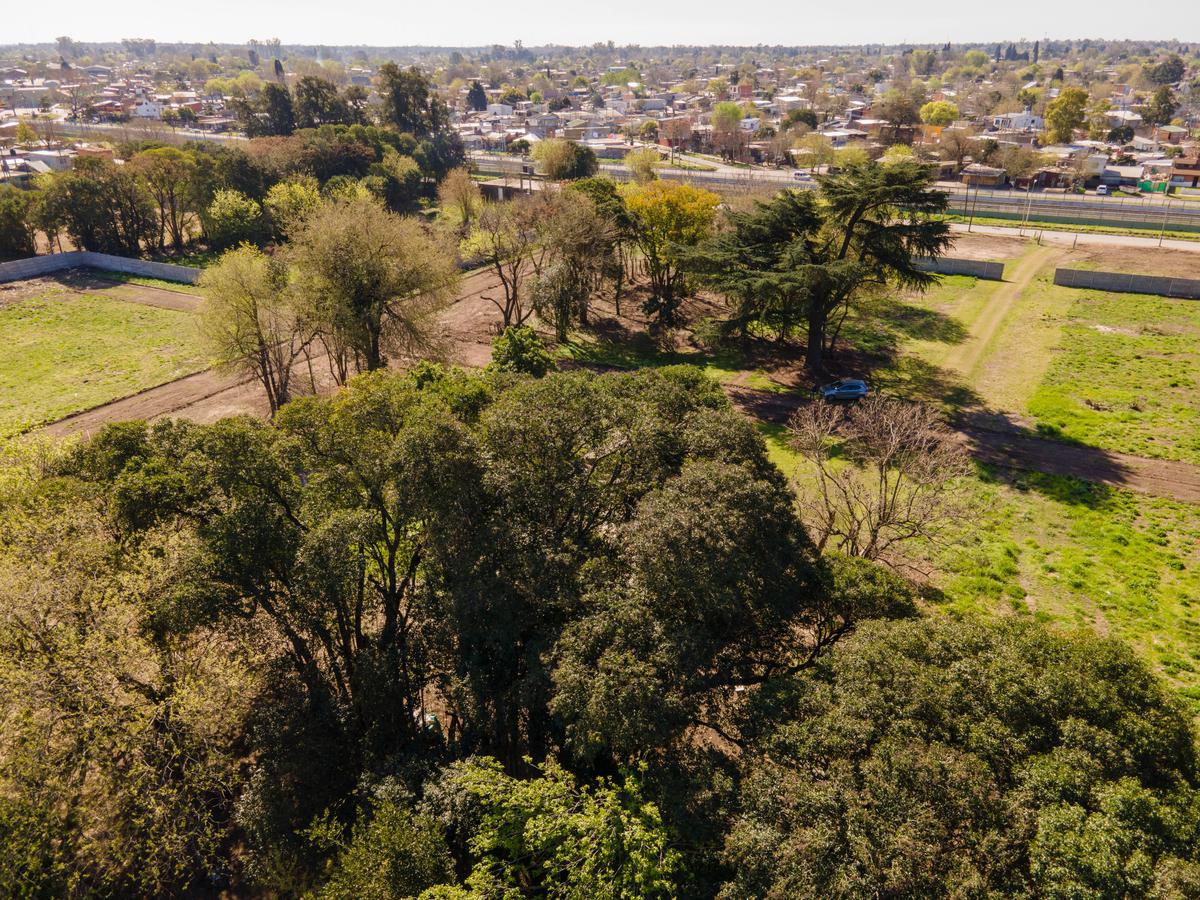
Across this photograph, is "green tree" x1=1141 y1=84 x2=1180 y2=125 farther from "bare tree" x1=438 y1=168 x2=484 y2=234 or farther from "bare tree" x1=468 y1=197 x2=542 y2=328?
"bare tree" x1=468 y1=197 x2=542 y2=328

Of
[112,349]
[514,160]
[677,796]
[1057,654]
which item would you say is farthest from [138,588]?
[514,160]

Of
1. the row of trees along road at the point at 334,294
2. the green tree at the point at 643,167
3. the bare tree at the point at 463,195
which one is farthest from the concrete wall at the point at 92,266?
the green tree at the point at 643,167

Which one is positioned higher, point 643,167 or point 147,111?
point 147,111

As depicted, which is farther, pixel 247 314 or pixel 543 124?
pixel 543 124

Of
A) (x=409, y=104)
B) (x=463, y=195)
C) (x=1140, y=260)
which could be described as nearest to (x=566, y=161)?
(x=463, y=195)

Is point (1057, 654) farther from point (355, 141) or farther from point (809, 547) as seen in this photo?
point (355, 141)

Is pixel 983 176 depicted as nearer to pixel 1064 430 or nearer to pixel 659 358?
pixel 1064 430
